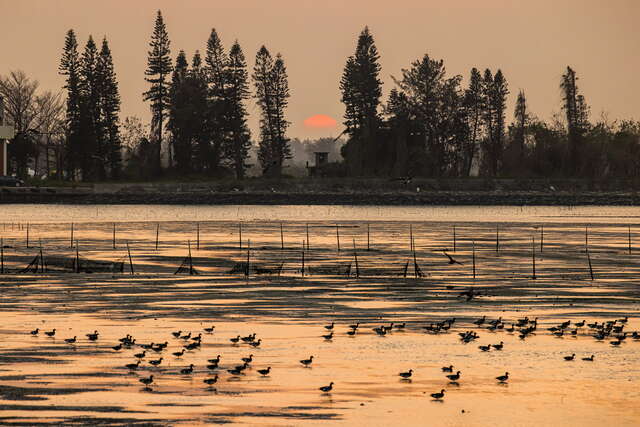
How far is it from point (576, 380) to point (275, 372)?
606cm

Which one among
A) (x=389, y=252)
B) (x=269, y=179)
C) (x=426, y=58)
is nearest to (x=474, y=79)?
(x=426, y=58)

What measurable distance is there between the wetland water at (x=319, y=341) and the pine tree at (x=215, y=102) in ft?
373

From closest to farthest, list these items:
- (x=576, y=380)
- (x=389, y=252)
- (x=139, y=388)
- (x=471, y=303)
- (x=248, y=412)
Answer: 1. (x=248, y=412)
2. (x=139, y=388)
3. (x=576, y=380)
4. (x=471, y=303)
5. (x=389, y=252)

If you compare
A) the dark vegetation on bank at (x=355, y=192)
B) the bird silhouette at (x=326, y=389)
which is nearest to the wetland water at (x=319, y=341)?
the bird silhouette at (x=326, y=389)

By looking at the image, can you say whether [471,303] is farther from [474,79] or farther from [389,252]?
[474,79]

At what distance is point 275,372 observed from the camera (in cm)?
2425

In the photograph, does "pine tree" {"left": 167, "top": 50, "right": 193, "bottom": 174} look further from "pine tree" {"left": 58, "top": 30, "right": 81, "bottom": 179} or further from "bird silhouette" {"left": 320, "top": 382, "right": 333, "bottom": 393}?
"bird silhouette" {"left": 320, "top": 382, "right": 333, "bottom": 393}

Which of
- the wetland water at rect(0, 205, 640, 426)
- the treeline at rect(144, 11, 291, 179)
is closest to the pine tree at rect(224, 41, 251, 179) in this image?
the treeline at rect(144, 11, 291, 179)

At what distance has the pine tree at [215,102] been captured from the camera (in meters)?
173

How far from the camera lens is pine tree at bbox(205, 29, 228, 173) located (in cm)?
17275

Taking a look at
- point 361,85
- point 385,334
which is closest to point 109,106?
point 361,85

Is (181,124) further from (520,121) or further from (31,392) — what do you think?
(31,392)

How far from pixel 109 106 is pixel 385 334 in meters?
146

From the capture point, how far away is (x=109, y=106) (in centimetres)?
17012
